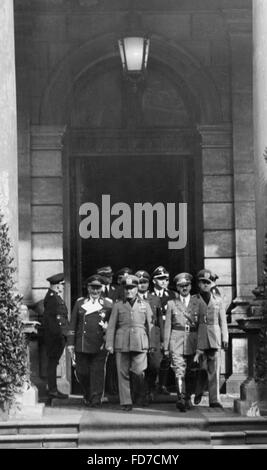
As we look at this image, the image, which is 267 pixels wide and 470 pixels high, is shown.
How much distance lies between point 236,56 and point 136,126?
7.05 feet

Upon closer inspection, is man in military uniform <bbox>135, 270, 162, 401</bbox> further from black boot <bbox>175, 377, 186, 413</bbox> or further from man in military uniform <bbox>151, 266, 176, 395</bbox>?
black boot <bbox>175, 377, 186, 413</bbox>

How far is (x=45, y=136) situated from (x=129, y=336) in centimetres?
456

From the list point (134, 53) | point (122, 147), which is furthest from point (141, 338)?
point (122, 147)

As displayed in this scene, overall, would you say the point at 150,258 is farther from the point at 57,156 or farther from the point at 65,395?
the point at 65,395

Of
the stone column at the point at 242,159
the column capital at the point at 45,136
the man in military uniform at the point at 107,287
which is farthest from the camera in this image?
the column capital at the point at 45,136

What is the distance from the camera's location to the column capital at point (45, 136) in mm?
18078

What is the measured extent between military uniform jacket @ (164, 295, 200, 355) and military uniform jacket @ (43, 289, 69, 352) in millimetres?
1662

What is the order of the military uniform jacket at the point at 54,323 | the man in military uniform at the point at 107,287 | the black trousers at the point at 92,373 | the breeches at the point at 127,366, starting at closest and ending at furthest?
the breeches at the point at 127,366, the black trousers at the point at 92,373, the military uniform jacket at the point at 54,323, the man in military uniform at the point at 107,287

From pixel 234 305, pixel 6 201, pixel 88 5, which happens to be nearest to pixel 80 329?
pixel 6 201

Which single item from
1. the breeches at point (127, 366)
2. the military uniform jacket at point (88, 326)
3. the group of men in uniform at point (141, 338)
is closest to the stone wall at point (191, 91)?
the group of men in uniform at point (141, 338)

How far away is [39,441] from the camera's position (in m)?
13.2

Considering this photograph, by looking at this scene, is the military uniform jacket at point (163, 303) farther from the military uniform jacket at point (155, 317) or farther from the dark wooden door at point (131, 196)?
the dark wooden door at point (131, 196)

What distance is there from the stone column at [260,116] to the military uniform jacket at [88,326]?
240 centimetres

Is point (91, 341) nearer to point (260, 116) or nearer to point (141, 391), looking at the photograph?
point (141, 391)
